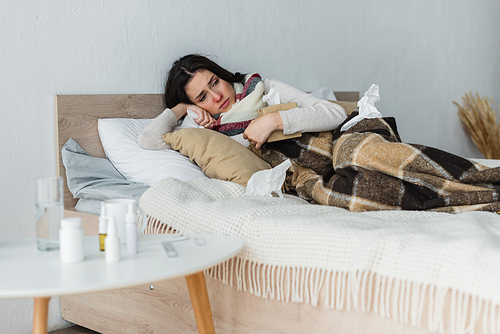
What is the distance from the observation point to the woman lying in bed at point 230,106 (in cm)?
174

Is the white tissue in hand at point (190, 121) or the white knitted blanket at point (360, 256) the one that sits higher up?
the white tissue in hand at point (190, 121)

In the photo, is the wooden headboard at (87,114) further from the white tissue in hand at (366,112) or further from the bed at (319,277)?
the white tissue in hand at (366,112)

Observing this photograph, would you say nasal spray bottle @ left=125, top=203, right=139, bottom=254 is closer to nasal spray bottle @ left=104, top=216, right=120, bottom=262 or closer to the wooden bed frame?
nasal spray bottle @ left=104, top=216, right=120, bottom=262

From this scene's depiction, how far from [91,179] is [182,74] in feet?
1.83

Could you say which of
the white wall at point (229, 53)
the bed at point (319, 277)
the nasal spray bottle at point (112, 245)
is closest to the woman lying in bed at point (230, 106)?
the white wall at point (229, 53)

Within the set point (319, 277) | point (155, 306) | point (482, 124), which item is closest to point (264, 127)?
point (155, 306)

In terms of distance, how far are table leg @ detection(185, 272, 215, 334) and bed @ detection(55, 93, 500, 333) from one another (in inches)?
3.5

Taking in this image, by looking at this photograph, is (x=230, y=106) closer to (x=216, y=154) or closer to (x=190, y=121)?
(x=190, y=121)

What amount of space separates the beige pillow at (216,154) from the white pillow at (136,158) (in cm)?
4

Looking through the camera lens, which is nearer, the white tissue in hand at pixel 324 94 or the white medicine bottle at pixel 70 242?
the white medicine bottle at pixel 70 242

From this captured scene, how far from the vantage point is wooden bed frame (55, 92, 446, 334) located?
100cm

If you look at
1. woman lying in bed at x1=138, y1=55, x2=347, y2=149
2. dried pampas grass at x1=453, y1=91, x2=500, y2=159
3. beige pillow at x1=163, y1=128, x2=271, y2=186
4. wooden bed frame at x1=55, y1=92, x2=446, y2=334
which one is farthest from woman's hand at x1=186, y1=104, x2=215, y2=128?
dried pampas grass at x1=453, y1=91, x2=500, y2=159

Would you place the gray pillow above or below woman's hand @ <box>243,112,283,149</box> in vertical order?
below

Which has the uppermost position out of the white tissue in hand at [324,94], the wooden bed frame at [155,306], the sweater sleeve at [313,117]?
the white tissue in hand at [324,94]
